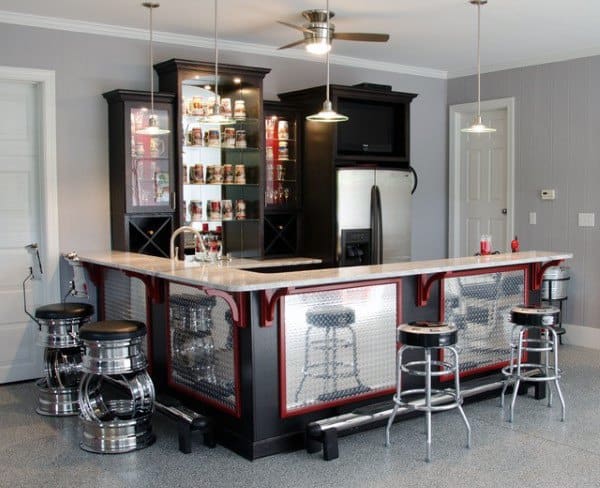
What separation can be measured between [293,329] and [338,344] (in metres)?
0.33

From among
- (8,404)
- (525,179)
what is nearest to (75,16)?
(8,404)

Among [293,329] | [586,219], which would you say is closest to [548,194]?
[586,219]

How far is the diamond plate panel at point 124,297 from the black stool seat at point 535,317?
2323mm

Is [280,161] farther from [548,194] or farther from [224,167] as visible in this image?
[548,194]

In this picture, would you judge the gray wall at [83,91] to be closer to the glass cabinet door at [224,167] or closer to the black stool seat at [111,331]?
the glass cabinet door at [224,167]

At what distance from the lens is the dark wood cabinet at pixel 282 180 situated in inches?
258

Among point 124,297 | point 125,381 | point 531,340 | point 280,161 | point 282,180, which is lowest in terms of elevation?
point 125,381

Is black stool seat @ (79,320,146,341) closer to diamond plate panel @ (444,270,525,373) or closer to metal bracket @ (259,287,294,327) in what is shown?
metal bracket @ (259,287,294,327)

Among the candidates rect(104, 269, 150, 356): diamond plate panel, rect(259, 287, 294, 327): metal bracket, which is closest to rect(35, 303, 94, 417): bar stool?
rect(104, 269, 150, 356): diamond plate panel

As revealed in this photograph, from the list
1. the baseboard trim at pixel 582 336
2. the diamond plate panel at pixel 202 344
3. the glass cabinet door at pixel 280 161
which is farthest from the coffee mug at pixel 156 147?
the baseboard trim at pixel 582 336

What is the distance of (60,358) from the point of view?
16.0 feet

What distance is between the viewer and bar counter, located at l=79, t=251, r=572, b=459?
386 cm

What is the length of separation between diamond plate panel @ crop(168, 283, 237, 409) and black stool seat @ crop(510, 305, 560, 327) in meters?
1.82

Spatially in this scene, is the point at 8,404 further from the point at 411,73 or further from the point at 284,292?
the point at 411,73
